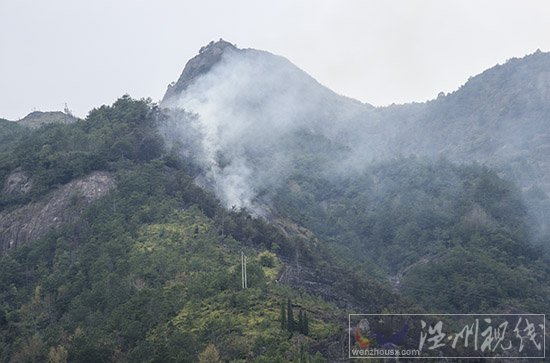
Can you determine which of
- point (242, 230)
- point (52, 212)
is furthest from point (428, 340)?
point (52, 212)

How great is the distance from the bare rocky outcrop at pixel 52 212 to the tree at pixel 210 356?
3006cm

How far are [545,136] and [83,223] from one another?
7592 cm

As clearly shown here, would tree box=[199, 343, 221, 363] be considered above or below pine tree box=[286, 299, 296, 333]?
below

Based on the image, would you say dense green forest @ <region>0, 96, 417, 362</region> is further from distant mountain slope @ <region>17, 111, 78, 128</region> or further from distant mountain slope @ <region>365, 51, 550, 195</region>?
distant mountain slope @ <region>365, 51, 550, 195</region>

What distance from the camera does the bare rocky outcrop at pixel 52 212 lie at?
70188mm

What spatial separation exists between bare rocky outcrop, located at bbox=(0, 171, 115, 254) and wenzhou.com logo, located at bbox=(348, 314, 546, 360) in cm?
3368

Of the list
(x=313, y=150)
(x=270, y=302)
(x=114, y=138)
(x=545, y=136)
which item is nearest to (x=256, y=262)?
(x=270, y=302)

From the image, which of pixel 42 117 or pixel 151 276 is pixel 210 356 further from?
pixel 42 117

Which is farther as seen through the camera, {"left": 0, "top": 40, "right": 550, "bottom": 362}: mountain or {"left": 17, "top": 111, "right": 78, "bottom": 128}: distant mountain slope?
{"left": 17, "top": 111, "right": 78, "bottom": 128}: distant mountain slope

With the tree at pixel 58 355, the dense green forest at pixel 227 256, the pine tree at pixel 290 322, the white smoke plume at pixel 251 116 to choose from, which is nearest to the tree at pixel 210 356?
the dense green forest at pixel 227 256

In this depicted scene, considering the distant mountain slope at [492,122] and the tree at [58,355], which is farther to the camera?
the distant mountain slope at [492,122]

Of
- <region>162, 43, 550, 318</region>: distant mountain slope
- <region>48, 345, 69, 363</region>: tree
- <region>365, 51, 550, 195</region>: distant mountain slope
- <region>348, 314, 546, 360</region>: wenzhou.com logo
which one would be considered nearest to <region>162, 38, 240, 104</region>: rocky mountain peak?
<region>162, 43, 550, 318</region>: distant mountain slope

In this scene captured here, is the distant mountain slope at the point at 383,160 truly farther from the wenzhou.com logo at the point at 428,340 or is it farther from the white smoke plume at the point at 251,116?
the wenzhou.com logo at the point at 428,340

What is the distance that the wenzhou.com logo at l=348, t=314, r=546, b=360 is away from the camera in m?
45.1
